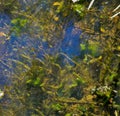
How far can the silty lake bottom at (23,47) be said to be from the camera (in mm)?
2568

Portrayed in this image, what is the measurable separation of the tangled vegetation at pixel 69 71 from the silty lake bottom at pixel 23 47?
0.11 ft

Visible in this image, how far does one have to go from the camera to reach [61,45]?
8.45 feet

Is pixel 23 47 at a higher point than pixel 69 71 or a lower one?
higher

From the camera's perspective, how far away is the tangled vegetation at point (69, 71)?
2533 millimetres

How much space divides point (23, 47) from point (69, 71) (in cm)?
39

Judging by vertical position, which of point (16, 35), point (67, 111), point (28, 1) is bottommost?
point (67, 111)

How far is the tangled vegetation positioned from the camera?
2533 mm

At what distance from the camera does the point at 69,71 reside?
2588 millimetres

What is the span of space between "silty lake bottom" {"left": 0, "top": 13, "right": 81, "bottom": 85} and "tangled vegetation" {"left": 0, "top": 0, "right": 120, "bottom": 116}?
0.04m

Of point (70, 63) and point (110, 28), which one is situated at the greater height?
point (110, 28)

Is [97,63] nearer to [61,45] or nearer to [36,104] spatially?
[61,45]

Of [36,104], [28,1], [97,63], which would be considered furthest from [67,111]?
[28,1]

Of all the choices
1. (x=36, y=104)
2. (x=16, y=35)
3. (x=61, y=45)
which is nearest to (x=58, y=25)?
(x=61, y=45)

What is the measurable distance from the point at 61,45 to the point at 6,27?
0.44 meters
